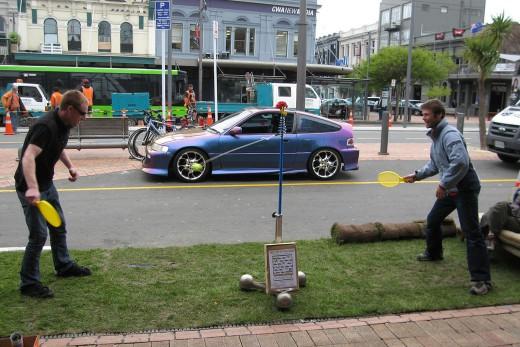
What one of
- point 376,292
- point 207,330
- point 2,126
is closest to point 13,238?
point 207,330

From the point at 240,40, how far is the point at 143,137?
30895mm

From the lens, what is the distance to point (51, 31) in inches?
1551

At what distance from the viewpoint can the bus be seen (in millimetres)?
27125

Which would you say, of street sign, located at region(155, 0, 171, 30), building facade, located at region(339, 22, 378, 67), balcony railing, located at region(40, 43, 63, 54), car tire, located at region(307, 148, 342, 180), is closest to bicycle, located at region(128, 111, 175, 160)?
street sign, located at region(155, 0, 171, 30)

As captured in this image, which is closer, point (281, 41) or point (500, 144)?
point (500, 144)

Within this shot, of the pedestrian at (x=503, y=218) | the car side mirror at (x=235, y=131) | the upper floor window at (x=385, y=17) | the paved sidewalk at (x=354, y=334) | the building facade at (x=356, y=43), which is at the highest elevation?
the upper floor window at (x=385, y=17)

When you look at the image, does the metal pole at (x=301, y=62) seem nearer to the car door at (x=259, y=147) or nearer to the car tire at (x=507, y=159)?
the car door at (x=259, y=147)

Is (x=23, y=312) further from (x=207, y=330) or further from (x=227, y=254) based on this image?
(x=227, y=254)

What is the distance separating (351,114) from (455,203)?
30587 mm

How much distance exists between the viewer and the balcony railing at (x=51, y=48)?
3819 cm

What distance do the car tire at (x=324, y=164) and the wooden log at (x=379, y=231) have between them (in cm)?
440

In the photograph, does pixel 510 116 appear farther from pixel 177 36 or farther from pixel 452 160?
pixel 177 36

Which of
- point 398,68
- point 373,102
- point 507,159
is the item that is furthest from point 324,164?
point 373,102

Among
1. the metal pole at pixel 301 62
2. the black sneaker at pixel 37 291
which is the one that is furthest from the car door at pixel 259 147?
the black sneaker at pixel 37 291
